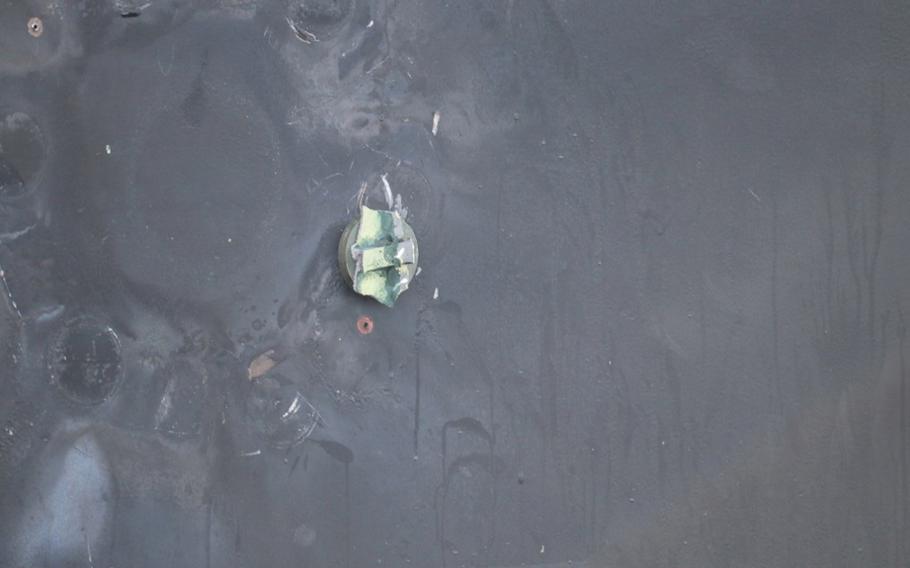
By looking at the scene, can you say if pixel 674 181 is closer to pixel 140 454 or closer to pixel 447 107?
pixel 447 107

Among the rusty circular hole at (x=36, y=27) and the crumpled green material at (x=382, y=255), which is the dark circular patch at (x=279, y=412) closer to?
the crumpled green material at (x=382, y=255)

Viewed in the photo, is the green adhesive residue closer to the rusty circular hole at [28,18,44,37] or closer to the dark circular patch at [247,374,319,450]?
the dark circular patch at [247,374,319,450]

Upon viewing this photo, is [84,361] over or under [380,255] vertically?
under

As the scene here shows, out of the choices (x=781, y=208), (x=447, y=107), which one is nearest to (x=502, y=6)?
(x=447, y=107)

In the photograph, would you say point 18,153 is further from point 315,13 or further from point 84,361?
point 315,13

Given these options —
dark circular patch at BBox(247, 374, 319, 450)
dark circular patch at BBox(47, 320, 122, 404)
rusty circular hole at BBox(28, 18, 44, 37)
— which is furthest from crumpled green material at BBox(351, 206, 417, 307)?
rusty circular hole at BBox(28, 18, 44, 37)

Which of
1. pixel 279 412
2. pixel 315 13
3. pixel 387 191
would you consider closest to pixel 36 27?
pixel 315 13
